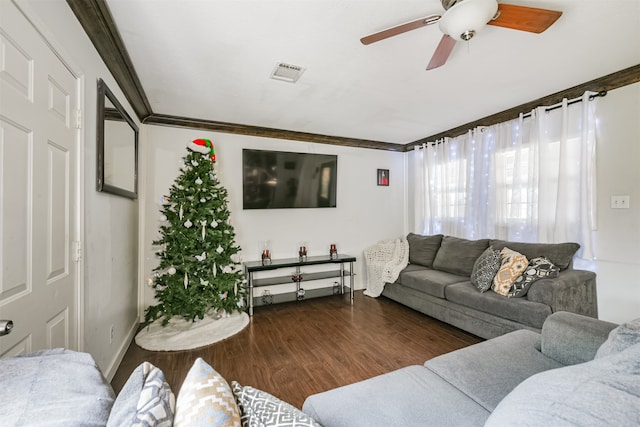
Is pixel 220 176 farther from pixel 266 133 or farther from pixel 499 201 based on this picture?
pixel 499 201

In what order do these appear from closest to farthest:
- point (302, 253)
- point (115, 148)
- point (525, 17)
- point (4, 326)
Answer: point (4, 326) → point (525, 17) → point (115, 148) → point (302, 253)

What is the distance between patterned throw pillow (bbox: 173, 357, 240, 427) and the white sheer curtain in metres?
3.45

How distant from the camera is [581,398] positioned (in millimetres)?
545

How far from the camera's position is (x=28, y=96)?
1167mm

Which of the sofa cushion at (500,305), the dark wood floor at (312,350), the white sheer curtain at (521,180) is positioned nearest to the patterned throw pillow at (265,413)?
the dark wood floor at (312,350)

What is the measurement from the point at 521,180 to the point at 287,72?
2.89 metres

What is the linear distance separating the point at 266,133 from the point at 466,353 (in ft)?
11.3

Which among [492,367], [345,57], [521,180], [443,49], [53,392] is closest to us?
[53,392]

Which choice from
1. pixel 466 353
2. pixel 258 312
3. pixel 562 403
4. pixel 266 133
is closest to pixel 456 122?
pixel 266 133

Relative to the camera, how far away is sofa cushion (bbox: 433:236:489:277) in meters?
3.41

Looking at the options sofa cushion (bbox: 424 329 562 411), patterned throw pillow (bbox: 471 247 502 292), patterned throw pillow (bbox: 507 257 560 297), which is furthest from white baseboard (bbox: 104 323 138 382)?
patterned throw pillow (bbox: 507 257 560 297)

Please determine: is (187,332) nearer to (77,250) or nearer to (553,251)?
(77,250)

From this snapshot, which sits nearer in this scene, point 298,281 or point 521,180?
point 521,180

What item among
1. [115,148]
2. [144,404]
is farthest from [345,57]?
[144,404]
